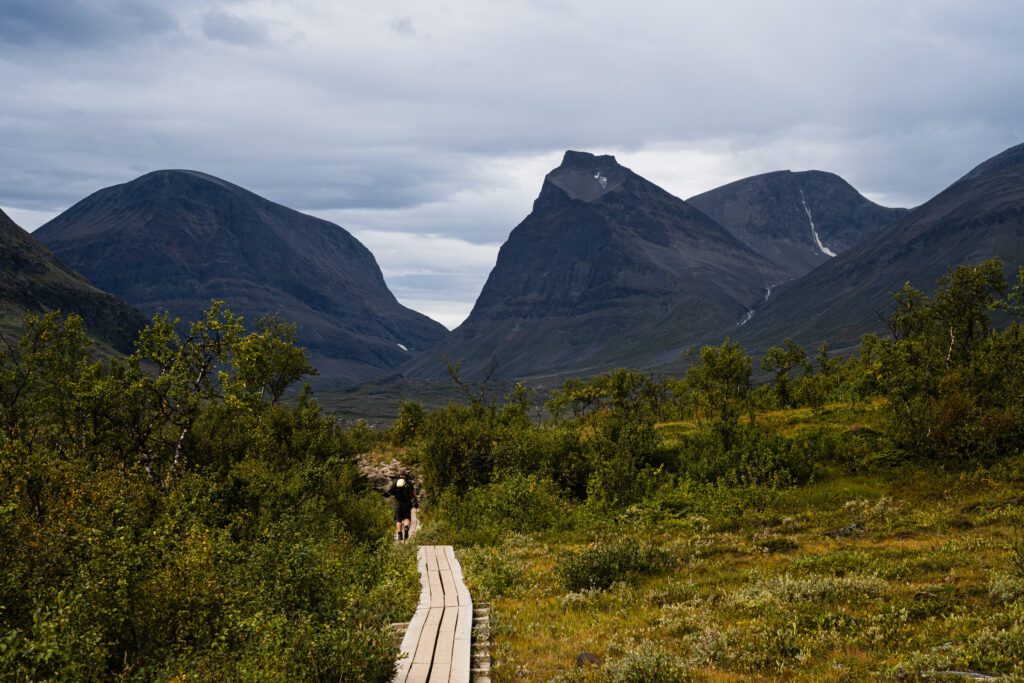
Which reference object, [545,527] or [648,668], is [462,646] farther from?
[545,527]

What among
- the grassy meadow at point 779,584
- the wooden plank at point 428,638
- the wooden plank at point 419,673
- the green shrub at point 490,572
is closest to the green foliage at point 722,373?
the grassy meadow at point 779,584

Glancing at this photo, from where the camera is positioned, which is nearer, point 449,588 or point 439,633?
point 439,633

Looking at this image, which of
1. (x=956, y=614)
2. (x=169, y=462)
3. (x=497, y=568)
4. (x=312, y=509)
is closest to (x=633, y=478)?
(x=497, y=568)

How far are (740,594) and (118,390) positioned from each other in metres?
21.7

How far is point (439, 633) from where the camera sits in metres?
11.3

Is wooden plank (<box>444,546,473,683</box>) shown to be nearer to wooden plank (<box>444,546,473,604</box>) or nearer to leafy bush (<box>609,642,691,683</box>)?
wooden plank (<box>444,546,473,604</box>)

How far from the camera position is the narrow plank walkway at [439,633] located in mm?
9602

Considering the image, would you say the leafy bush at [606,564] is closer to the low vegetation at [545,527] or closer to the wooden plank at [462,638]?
the low vegetation at [545,527]

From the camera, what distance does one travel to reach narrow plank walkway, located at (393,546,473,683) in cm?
960

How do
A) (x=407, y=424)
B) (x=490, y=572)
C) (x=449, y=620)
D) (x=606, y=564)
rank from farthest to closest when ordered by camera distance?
1. (x=407, y=424)
2. (x=490, y=572)
3. (x=606, y=564)
4. (x=449, y=620)

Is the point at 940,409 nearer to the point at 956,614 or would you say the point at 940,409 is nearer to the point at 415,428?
the point at 956,614

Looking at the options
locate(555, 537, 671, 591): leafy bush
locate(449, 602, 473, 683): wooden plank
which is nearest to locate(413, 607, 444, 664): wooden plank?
locate(449, 602, 473, 683): wooden plank

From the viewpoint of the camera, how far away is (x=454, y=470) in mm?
27469

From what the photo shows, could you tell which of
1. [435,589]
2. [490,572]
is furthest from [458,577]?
[490,572]
